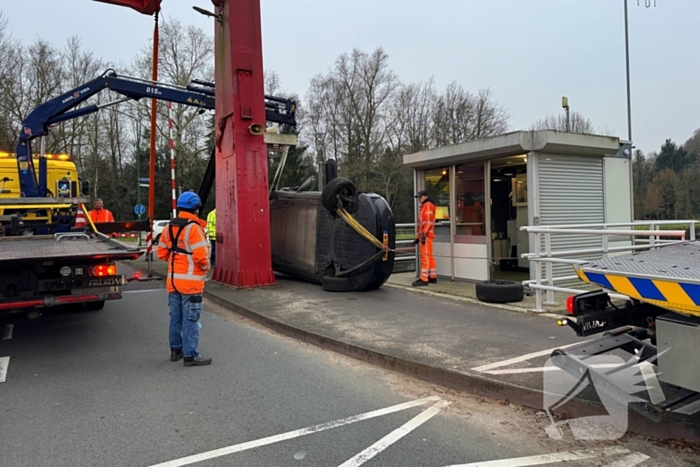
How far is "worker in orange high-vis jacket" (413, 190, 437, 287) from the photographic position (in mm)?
10172

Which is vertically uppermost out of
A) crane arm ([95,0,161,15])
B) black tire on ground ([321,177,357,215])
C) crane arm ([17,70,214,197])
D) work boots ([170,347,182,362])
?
crane arm ([95,0,161,15])

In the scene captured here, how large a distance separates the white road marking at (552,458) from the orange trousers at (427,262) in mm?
6805

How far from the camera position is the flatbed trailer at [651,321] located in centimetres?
316

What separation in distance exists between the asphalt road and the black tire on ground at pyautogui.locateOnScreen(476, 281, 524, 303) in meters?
3.25

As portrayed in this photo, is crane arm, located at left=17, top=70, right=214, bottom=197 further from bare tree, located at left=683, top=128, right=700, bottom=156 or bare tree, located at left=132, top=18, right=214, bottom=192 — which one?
bare tree, located at left=683, top=128, right=700, bottom=156

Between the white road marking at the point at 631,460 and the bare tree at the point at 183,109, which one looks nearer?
the white road marking at the point at 631,460

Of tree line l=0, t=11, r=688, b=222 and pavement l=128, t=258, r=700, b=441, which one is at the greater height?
tree line l=0, t=11, r=688, b=222

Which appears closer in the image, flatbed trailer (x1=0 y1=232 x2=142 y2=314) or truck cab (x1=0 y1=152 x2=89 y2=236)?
flatbed trailer (x1=0 y1=232 x2=142 y2=314)

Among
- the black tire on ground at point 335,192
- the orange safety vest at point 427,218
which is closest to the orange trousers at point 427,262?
the orange safety vest at point 427,218

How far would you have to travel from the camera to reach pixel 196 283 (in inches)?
221

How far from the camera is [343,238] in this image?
9.71 metres

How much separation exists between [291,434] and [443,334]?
9.63 ft

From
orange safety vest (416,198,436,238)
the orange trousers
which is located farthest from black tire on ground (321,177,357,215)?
the orange trousers

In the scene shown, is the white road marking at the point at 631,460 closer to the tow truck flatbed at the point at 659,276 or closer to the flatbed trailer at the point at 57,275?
the tow truck flatbed at the point at 659,276
